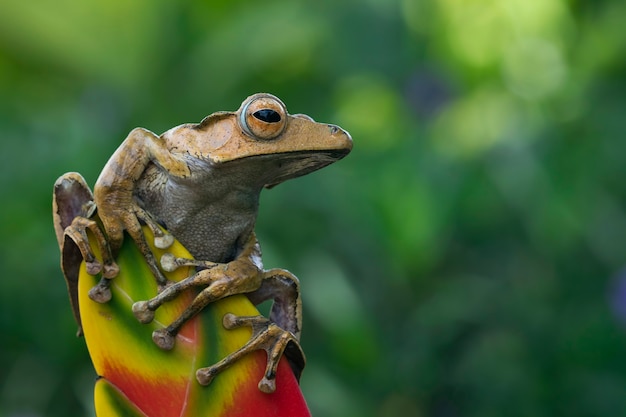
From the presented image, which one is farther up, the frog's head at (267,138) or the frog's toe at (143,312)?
the frog's head at (267,138)

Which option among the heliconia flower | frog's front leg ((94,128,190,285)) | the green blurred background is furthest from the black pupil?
the green blurred background

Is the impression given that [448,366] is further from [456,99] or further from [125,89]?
[125,89]

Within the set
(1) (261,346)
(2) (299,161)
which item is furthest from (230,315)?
(2) (299,161)

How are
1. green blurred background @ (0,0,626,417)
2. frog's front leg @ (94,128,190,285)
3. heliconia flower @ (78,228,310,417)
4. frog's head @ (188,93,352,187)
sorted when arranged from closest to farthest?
heliconia flower @ (78,228,310,417), frog's front leg @ (94,128,190,285), frog's head @ (188,93,352,187), green blurred background @ (0,0,626,417)

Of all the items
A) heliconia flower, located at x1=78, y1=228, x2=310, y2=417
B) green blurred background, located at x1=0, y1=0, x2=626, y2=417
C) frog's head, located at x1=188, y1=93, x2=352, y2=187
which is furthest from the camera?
green blurred background, located at x1=0, y1=0, x2=626, y2=417

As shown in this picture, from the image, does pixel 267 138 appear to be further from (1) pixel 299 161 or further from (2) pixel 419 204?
(2) pixel 419 204

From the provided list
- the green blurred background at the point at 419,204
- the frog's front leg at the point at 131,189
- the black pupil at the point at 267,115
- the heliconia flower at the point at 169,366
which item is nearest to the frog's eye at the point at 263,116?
the black pupil at the point at 267,115

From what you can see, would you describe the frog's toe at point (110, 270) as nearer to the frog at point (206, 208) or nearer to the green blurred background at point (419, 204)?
the frog at point (206, 208)

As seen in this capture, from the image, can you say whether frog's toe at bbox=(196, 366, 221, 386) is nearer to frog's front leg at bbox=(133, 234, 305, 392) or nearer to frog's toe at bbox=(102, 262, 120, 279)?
frog's front leg at bbox=(133, 234, 305, 392)
